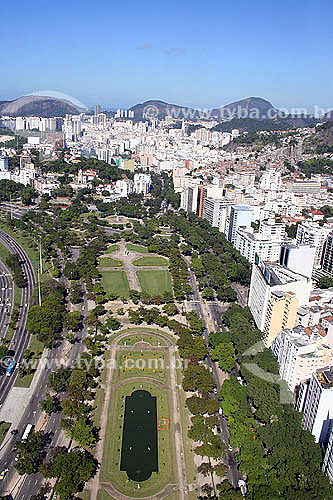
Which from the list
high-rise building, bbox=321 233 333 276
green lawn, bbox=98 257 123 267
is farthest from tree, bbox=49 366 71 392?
high-rise building, bbox=321 233 333 276

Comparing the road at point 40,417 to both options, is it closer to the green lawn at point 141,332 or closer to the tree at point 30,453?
the tree at point 30,453

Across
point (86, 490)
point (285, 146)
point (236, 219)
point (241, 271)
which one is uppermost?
point (285, 146)

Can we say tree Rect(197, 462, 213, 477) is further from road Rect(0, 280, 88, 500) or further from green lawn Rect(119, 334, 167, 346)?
green lawn Rect(119, 334, 167, 346)

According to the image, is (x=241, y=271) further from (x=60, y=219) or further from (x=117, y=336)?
(x=60, y=219)

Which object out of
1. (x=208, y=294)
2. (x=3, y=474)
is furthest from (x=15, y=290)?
(x=3, y=474)

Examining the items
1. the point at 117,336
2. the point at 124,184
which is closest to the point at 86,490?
the point at 117,336

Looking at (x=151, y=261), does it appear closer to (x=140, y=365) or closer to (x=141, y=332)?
(x=141, y=332)
